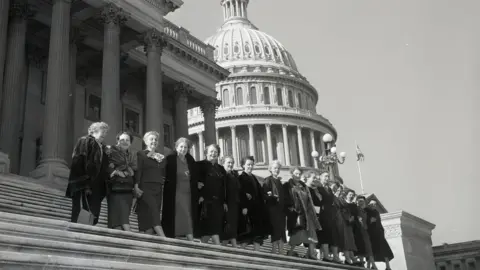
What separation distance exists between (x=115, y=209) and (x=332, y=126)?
66587 millimetres

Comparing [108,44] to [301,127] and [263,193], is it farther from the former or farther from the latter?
[301,127]

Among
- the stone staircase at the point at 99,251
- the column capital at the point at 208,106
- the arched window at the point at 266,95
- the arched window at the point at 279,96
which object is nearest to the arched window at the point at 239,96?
the arched window at the point at 266,95

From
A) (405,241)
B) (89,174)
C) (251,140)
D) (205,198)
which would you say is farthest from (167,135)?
(251,140)

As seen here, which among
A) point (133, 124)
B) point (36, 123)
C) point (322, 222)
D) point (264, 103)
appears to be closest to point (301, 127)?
point (264, 103)

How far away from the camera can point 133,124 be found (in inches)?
1057

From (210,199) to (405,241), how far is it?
34.1 ft

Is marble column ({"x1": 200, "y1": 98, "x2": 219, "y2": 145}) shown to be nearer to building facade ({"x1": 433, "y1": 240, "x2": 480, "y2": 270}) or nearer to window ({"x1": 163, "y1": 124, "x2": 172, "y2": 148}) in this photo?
window ({"x1": 163, "y1": 124, "x2": 172, "y2": 148})

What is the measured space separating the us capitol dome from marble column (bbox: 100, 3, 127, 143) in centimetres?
3943

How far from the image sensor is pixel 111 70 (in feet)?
60.4

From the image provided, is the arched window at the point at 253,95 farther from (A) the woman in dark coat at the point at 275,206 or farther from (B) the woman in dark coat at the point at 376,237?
(A) the woman in dark coat at the point at 275,206

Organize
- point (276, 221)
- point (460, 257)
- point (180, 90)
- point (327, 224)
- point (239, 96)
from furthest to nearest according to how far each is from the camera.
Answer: point (239, 96) < point (180, 90) < point (460, 257) < point (327, 224) < point (276, 221)

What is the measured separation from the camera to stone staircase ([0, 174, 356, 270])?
5.59 m

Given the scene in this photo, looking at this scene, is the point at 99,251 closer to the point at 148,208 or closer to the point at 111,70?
the point at 148,208

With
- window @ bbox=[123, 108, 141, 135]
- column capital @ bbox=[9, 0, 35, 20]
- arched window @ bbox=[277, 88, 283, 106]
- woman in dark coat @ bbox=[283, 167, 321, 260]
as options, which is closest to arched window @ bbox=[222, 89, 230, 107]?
arched window @ bbox=[277, 88, 283, 106]
